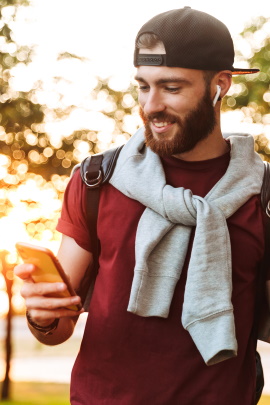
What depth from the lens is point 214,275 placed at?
114 inches

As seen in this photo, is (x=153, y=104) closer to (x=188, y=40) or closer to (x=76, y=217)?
(x=188, y=40)

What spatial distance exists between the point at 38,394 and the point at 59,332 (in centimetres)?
1333

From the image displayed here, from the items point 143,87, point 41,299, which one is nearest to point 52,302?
point 41,299

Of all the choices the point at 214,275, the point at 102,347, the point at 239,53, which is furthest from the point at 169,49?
the point at 239,53

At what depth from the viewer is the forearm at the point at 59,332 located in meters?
3.01

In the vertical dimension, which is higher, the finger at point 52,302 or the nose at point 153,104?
the nose at point 153,104

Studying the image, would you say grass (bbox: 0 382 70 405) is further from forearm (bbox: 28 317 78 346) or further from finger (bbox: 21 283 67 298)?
finger (bbox: 21 283 67 298)

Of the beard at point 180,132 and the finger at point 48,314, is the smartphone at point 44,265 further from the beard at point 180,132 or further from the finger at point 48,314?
the beard at point 180,132

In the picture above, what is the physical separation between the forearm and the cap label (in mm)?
1054

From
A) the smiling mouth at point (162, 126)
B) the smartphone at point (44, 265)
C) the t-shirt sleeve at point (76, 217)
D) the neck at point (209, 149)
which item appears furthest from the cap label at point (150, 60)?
the smartphone at point (44, 265)

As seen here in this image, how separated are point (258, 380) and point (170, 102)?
119 centimetres

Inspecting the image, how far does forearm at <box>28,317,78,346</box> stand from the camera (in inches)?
118

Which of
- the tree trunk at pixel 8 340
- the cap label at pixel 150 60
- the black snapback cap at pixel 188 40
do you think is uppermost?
the black snapback cap at pixel 188 40

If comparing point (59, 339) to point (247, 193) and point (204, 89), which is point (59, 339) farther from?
point (204, 89)
